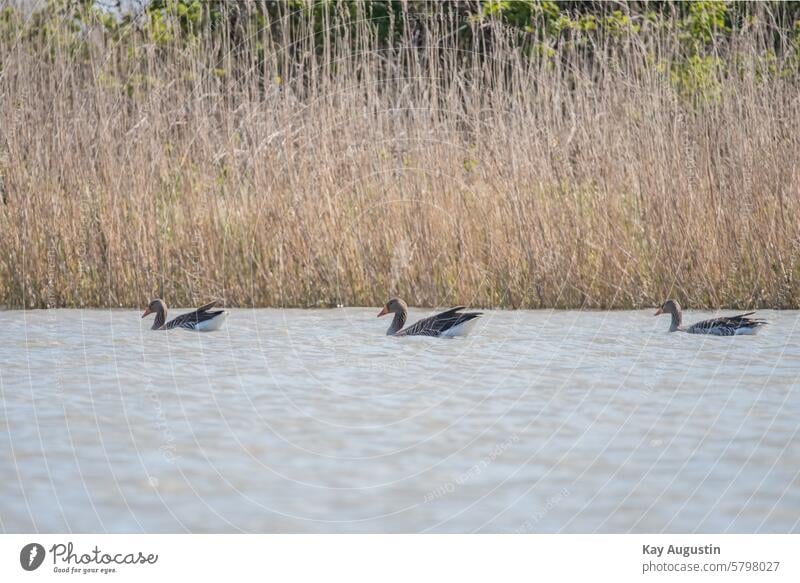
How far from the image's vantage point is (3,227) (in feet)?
34.4

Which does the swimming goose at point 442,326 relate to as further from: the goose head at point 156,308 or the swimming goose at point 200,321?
the goose head at point 156,308

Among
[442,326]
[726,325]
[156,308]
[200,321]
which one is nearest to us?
[726,325]

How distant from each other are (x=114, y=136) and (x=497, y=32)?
3.42 meters

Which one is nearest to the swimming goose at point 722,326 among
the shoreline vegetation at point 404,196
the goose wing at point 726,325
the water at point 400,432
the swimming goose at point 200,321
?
the goose wing at point 726,325

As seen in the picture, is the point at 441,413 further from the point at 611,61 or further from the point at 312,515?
the point at 611,61

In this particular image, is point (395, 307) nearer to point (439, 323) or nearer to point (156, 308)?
point (439, 323)

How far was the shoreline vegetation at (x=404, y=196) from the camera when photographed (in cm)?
1017

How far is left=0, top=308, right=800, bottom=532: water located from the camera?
4.40m
